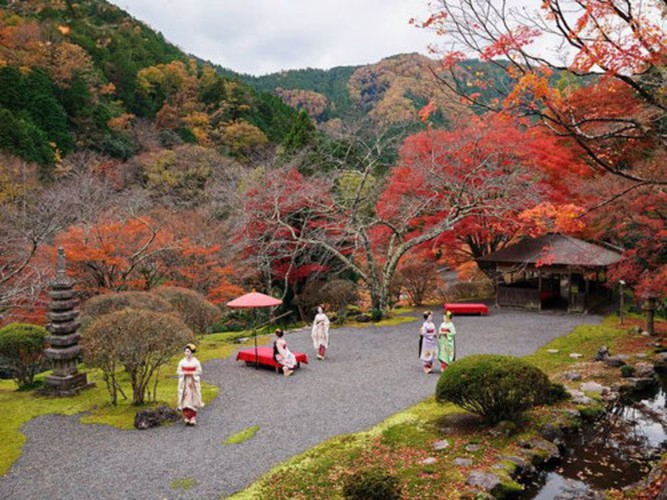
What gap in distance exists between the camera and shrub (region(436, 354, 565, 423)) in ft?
26.3

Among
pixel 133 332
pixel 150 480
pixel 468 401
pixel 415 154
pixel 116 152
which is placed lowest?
pixel 150 480

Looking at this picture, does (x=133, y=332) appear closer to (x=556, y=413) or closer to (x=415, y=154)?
(x=556, y=413)

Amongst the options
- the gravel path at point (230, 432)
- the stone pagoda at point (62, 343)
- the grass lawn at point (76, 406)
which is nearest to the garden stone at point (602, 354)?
the gravel path at point (230, 432)

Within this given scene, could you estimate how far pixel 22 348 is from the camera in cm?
1111

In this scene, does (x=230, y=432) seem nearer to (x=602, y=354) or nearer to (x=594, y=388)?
(x=594, y=388)

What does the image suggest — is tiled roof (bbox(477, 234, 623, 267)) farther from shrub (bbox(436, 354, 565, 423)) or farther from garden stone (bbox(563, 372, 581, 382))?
shrub (bbox(436, 354, 565, 423))

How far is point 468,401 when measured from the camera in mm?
8336

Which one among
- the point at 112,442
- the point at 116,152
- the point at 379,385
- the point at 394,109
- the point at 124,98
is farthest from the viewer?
the point at 124,98

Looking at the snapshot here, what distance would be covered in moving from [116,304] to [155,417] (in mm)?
4436

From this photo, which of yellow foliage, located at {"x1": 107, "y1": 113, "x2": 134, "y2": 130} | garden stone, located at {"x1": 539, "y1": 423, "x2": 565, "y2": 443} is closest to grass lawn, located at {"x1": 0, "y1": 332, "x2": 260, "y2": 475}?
garden stone, located at {"x1": 539, "y1": 423, "x2": 565, "y2": 443}

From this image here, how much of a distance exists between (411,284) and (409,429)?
14480 millimetres

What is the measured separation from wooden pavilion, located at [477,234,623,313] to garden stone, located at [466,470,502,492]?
39.9ft

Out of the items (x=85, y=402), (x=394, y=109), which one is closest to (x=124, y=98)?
(x=394, y=109)

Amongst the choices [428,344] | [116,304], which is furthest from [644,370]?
[116,304]
